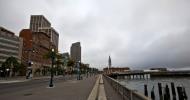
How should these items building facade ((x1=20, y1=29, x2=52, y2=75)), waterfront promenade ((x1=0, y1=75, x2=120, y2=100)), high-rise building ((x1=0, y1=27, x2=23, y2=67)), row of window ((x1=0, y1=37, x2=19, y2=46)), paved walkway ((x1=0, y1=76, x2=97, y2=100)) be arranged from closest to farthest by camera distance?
1. paved walkway ((x1=0, y1=76, x2=97, y2=100))
2. waterfront promenade ((x1=0, y1=75, x2=120, y2=100))
3. high-rise building ((x1=0, y1=27, x2=23, y2=67))
4. row of window ((x1=0, y1=37, x2=19, y2=46))
5. building facade ((x1=20, y1=29, x2=52, y2=75))

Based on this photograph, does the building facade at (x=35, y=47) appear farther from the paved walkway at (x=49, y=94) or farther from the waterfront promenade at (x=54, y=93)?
the paved walkway at (x=49, y=94)

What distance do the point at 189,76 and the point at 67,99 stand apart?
204651 millimetres

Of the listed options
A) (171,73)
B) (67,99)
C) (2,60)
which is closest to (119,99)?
(67,99)

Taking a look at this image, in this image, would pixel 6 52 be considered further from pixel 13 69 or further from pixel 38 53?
pixel 38 53

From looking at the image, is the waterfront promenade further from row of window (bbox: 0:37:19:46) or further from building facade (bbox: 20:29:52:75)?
building facade (bbox: 20:29:52:75)

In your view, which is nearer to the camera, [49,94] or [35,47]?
[49,94]

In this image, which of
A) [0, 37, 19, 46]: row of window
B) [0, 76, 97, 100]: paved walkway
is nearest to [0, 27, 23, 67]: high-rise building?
[0, 37, 19, 46]: row of window

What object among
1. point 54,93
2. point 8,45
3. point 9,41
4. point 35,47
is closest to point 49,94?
point 54,93

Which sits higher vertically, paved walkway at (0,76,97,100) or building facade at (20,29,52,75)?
building facade at (20,29,52,75)

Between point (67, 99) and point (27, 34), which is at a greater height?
point (27, 34)

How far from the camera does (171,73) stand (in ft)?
652

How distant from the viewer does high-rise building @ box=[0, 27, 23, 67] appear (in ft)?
384

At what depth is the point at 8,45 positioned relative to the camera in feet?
404

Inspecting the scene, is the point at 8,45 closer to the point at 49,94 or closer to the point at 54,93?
the point at 54,93
